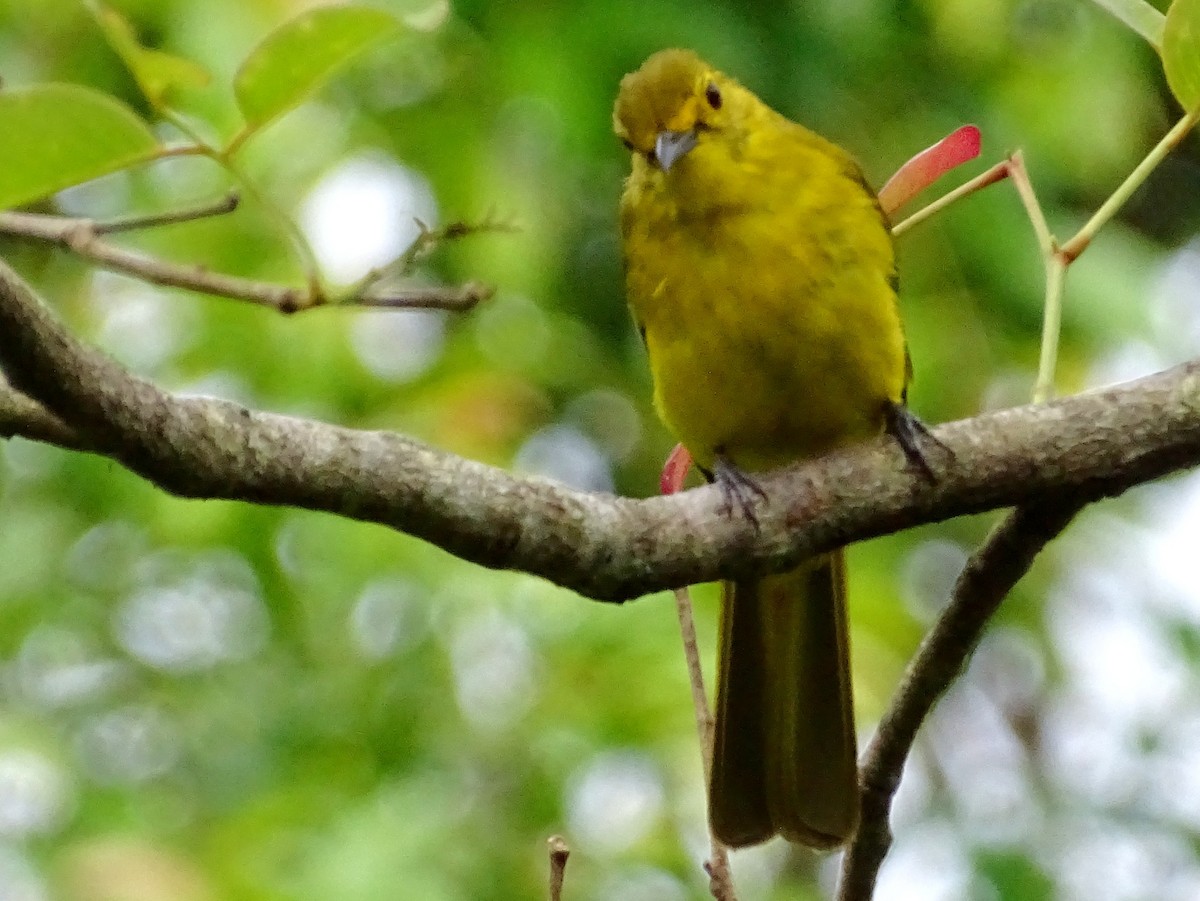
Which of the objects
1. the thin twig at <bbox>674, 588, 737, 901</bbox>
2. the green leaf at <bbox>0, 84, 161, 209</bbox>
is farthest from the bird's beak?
the green leaf at <bbox>0, 84, 161, 209</bbox>

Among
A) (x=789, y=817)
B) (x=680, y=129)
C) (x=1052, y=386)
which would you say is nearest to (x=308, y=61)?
(x=1052, y=386)

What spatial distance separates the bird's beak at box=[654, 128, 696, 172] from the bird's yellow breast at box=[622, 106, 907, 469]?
0.02m

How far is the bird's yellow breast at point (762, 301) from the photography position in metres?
2.06

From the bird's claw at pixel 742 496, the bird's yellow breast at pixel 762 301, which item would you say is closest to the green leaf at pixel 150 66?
the bird's claw at pixel 742 496

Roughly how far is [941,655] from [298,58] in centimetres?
84

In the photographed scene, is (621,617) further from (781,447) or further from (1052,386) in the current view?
(1052,386)

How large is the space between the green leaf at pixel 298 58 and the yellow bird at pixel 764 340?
989 mm

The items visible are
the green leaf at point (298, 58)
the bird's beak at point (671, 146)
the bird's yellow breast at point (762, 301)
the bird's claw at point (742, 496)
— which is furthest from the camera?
the bird's beak at point (671, 146)

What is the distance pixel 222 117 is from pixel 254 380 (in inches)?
26.0

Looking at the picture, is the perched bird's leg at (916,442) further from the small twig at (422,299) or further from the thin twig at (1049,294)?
the small twig at (422,299)

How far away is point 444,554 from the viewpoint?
9.48 ft

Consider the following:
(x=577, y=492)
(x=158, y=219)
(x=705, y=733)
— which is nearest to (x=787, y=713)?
(x=705, y=733)

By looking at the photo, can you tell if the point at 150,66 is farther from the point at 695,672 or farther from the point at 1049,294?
the point at 1049,294

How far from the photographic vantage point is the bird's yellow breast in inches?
81.2
